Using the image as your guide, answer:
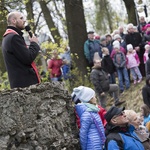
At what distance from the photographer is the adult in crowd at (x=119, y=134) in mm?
4594

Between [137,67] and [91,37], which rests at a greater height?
[91,37]

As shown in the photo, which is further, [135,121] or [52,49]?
[52,49]

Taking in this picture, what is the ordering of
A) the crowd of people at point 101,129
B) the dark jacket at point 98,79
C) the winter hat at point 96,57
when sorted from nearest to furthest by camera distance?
the crowd of people at point 101,129 → the dark jacket at point 98,79 → the winter hat at point 96,57

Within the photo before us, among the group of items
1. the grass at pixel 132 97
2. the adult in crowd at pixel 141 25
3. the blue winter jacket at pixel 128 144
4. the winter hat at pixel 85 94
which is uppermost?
the adult in crowd at pixel 141 25

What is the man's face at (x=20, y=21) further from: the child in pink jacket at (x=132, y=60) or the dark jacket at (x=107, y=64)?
the child in pink jacket at (x=132, y=60)

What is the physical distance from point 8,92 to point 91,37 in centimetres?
832

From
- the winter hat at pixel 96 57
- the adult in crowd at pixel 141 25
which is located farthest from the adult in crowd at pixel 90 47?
the adult in crowd at pixel 141 25

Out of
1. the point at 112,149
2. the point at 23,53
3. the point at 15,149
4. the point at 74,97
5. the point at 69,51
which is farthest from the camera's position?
the point at 69,51

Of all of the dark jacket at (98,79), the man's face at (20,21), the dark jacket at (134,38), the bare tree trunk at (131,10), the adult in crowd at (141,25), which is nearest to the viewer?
the man's face at (20,21)

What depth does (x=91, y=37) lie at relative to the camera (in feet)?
40.8

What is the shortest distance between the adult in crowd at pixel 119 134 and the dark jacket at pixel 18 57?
43.1 inches

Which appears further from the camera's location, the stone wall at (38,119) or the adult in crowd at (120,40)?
the adult in crowd at (120,40)

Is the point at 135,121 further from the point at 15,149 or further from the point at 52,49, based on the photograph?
the point at 52,49

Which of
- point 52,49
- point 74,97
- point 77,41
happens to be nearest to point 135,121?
point 74,97
